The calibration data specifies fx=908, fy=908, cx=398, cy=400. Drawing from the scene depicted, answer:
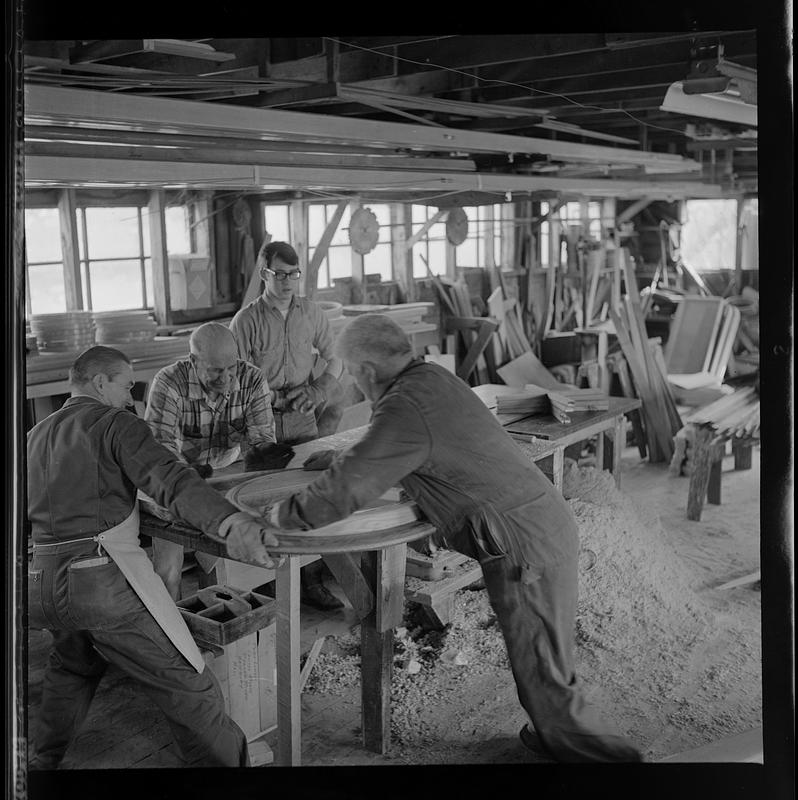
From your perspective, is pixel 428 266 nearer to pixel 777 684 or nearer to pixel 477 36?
pixel 477 36

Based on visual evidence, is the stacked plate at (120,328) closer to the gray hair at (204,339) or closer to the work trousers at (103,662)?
the gray hair at (204,339)

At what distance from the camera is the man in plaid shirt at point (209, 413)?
249cm

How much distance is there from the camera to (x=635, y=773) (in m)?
2.55

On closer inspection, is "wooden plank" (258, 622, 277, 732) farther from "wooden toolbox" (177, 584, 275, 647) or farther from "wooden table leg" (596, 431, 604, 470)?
"wooden table leg" (596, 431, 604, 470)

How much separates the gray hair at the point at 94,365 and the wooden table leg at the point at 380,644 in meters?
0.85

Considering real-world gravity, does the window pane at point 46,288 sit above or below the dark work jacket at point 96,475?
above

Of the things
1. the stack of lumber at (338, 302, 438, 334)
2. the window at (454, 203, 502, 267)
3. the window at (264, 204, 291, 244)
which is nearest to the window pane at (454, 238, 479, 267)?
the window at (454, 203, 502, 267)

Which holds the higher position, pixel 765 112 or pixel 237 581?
pixel 765 112

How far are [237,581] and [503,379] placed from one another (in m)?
0.98

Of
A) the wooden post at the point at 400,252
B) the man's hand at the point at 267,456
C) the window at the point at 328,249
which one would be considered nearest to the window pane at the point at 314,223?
the window at the point at 328,249

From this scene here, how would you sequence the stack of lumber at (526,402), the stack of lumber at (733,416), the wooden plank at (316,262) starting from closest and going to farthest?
the wooden plank at (316,262), the stack of lumber at (526,402), the stack of lumber at (733,416)

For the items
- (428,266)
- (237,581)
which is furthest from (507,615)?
(428,266)

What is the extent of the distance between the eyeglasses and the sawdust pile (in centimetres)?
97

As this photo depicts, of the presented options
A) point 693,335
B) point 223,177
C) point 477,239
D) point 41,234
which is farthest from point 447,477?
point 693,335
